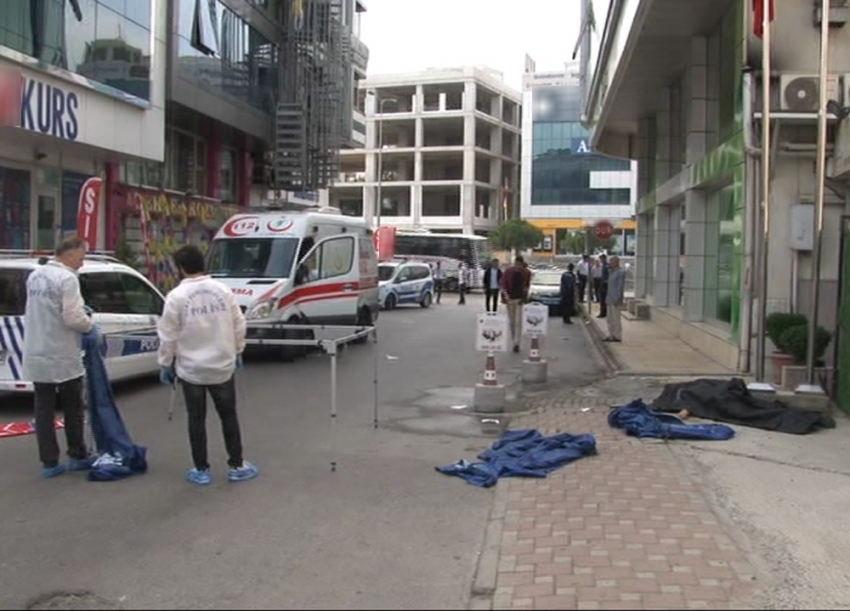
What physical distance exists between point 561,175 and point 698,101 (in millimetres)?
72253

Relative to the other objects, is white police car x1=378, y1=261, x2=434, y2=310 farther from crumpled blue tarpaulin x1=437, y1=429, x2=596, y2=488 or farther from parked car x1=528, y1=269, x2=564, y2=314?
crumpled blue tarpaulin x1=437, y1=429, x2=596, y2=488

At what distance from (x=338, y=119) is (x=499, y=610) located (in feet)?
92.8

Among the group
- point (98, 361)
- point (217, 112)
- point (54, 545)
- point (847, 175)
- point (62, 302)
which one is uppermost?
point (217, 112)

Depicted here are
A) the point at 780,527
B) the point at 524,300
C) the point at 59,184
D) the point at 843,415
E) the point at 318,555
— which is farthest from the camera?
the point at 59,184

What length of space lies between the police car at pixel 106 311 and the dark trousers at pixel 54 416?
1651mm

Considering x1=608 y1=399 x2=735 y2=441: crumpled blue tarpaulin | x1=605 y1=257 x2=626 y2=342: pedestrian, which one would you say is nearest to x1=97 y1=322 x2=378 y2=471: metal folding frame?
x1=608 y1=399 x2=735 y2=441: crumpled blue tarpaulin

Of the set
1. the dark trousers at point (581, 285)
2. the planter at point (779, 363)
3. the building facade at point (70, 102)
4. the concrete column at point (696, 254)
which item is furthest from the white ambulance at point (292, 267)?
the dark trousers at point (581, 285)

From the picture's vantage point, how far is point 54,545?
5.39 m

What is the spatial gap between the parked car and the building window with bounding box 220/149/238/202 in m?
10.5

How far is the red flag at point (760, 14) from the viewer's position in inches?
418

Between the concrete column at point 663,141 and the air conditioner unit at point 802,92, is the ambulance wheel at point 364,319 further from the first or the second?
the air conditioner unit at point 802,92

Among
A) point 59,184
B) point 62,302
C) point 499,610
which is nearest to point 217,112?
point 59,184

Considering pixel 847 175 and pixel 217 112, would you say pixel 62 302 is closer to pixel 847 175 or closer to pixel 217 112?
pixel 847 175

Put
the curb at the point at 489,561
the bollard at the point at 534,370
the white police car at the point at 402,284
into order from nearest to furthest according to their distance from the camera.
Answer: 1. the curb at the point at 489,561
2. the bollard at the point at 534,370
3. the white police car at the point at 402,284
